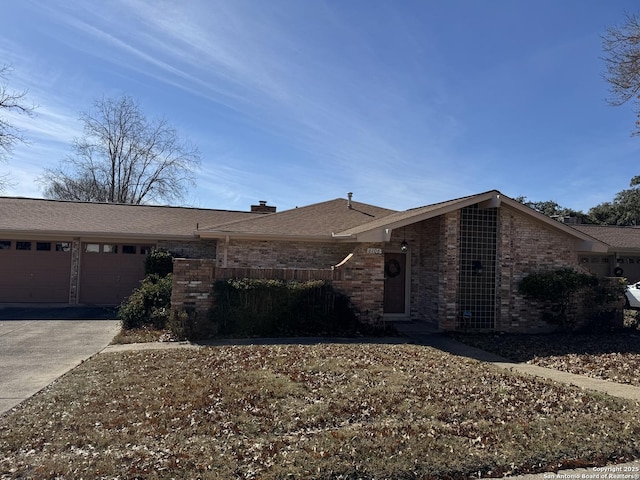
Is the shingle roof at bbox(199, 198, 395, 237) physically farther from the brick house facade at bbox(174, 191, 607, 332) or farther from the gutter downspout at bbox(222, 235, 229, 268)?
the gutter downspout at bbox(222, 235, 229, 268)

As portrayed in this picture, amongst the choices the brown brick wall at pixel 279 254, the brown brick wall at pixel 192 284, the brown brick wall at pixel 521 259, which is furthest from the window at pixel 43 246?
the brown brick wall at pixel 521 259

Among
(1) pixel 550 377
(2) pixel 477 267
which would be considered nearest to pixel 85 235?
(2) pixel 477 267

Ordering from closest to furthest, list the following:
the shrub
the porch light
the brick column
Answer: the shrub
the porch light
the brick column

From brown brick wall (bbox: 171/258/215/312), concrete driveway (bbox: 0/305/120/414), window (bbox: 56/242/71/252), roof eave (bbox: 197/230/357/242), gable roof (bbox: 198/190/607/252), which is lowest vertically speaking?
concrete driveway (bbox: 0/305/120/414)

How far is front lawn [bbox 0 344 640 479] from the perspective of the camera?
4121mm

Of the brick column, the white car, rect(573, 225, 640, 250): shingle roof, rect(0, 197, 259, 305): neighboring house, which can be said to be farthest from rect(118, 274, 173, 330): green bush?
rect(573, 225, 640, 250): shingle roof

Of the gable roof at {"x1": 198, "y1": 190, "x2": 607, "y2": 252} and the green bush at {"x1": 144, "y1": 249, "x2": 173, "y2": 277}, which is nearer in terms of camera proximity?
the gable roof at {"x1": 198, "y1": 190, "x2": 607, "y2": 252}

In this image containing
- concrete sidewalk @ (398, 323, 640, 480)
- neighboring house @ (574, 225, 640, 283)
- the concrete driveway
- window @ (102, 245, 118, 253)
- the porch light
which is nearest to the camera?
concrete sidewalk @ (398, 323, 640, 480)

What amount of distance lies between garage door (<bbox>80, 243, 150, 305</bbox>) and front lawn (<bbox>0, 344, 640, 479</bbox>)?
31.2 feet

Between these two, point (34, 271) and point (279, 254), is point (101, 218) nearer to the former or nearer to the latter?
point (34, 271)

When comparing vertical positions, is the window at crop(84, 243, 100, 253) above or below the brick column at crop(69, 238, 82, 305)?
above

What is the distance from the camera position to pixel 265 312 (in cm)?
1093

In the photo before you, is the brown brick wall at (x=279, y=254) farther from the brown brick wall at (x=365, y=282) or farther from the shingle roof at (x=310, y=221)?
the brown brick wall at (x=365, y=282)

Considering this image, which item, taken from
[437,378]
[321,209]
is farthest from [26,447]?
[321,209]
